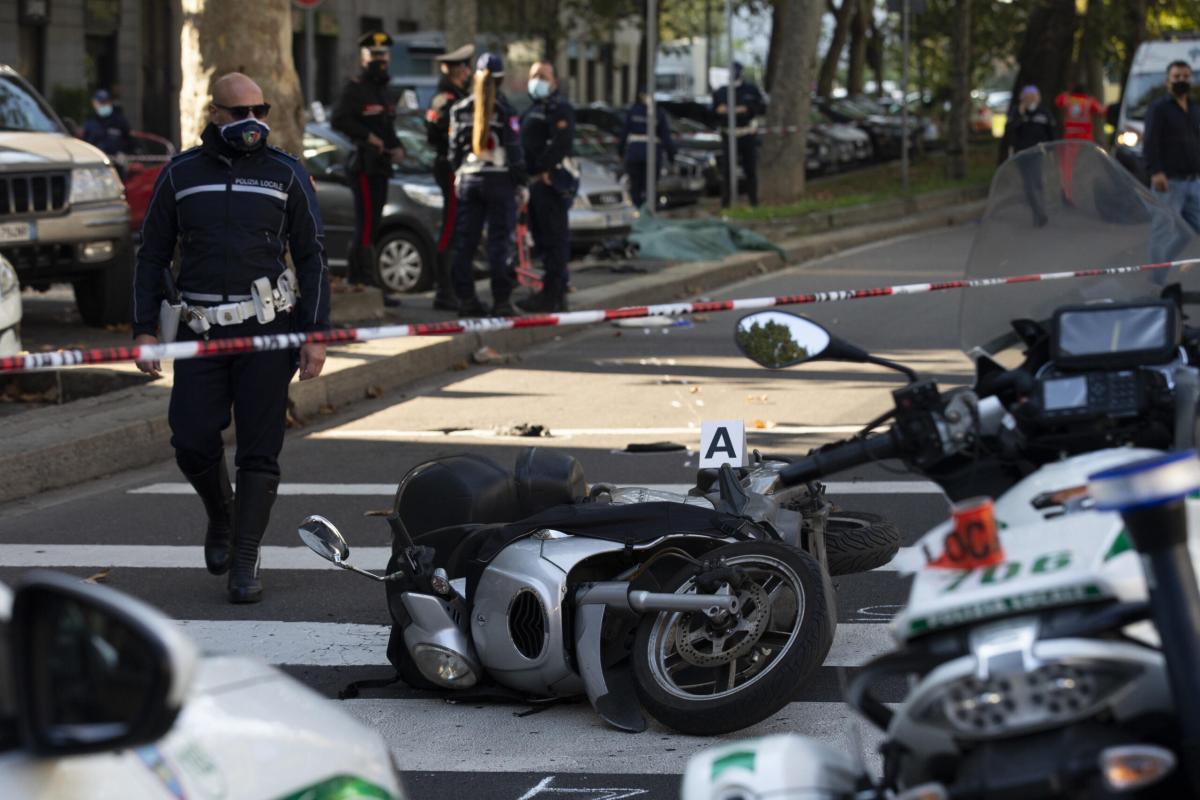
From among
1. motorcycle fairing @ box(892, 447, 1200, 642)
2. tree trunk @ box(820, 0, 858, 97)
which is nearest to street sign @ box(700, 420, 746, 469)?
motorcycle fairing @ box(892, 447, 1200, 642)

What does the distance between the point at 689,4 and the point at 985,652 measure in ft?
217

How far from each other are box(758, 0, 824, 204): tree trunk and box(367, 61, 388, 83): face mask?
1187 centimetres

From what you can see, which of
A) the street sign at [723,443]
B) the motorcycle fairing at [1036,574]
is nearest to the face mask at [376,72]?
the street sign at [723,443]

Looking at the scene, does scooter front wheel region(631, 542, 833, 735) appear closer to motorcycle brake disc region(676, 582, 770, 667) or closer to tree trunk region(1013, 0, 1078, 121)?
motorcycle brake disc region(676, 582, 770, 667)

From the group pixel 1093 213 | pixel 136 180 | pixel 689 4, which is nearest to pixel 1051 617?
pixel 1093 213

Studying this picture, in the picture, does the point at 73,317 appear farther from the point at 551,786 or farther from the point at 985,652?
the point at 985,652

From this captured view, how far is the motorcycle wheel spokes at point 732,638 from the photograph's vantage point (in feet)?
16.2

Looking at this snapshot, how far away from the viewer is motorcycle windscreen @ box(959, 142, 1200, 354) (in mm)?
4738

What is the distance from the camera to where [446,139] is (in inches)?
564

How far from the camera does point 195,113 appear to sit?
12.9 m

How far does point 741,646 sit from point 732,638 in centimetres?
3

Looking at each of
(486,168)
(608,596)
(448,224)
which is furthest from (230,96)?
(448,224)

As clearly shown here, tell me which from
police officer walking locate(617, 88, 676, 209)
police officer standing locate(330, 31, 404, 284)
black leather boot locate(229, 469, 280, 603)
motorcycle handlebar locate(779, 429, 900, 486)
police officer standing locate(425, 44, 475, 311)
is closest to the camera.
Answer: motorcycle handlebar locate(779, 429, 900, 486)

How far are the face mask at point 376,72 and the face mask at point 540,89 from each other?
1209 millimetres
